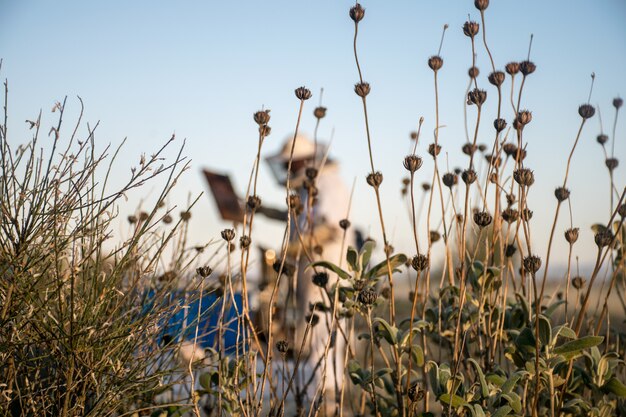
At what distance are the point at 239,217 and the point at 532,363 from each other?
340cm

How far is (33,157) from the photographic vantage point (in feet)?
5.02

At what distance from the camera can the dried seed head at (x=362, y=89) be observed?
1573mm

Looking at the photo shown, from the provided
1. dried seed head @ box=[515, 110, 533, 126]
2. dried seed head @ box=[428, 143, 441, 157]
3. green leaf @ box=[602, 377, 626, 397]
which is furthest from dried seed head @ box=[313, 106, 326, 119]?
green leaf @ box=[602, 377, 626, 397]

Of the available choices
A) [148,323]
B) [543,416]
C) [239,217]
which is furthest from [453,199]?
[239,217]

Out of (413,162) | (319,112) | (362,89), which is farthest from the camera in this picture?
(319,112)

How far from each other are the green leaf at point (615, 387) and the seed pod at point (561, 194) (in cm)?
47

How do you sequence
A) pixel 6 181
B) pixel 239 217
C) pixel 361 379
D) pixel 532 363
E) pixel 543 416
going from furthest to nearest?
pixel 239 217, pixel 543 416, pixel 361 379, pixel 532 363, pixel 6 181

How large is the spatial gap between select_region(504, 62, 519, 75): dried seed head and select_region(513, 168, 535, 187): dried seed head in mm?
303

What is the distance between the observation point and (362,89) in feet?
5.17

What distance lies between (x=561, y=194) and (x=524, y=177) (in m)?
0.15

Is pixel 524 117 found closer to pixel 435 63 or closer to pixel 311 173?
pixel 435 63

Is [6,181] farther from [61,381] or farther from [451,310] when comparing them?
[451,310]

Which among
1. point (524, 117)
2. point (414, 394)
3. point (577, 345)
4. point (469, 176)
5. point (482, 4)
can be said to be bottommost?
point (414, 394)

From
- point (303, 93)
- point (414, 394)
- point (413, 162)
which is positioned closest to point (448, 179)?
point (413, 162)
